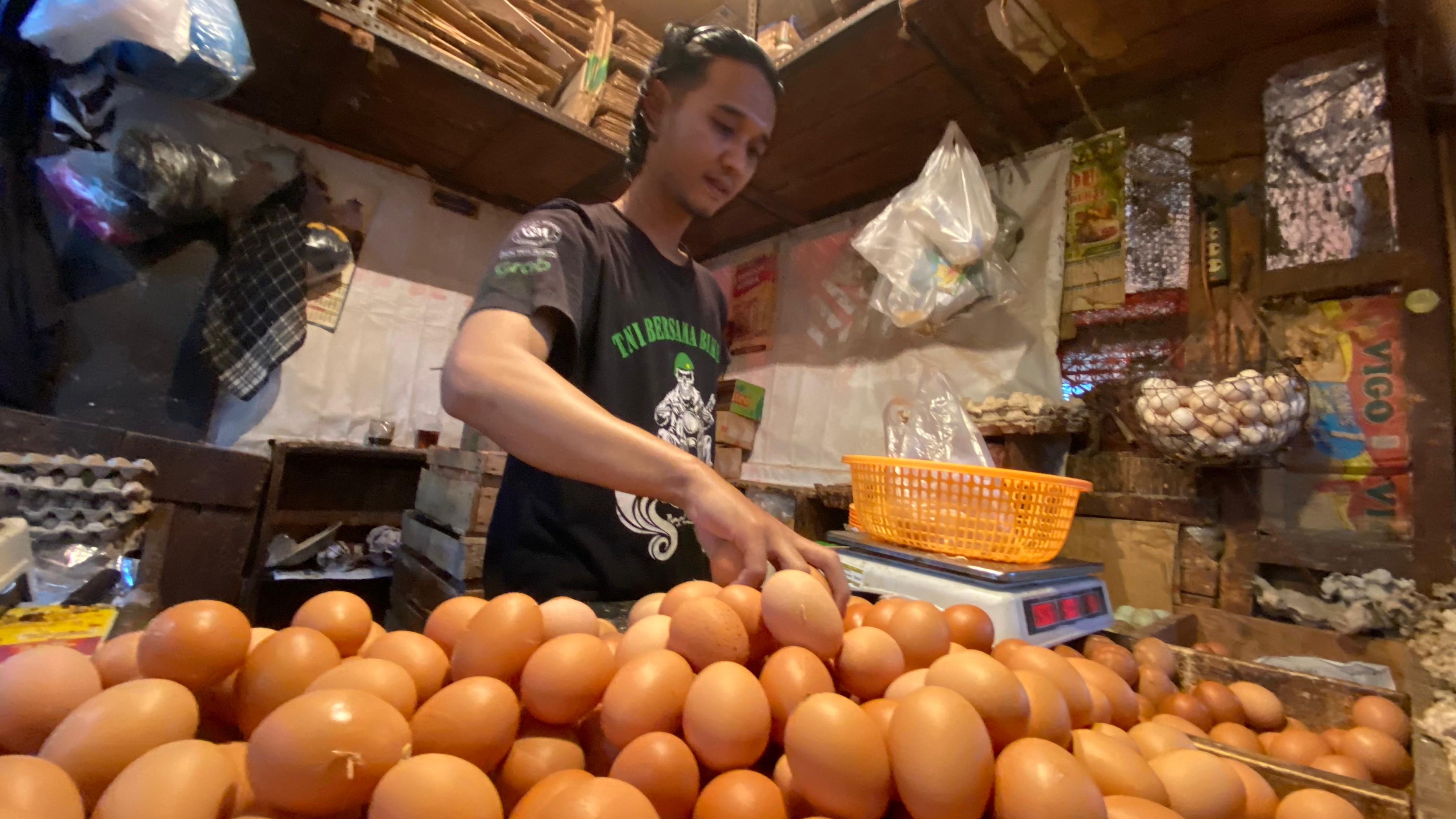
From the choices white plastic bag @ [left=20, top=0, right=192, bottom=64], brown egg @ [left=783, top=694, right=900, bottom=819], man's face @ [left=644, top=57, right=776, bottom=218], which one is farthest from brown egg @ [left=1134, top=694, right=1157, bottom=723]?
white plastic bag @ [left=20, top=0, right=192, bottom=64]

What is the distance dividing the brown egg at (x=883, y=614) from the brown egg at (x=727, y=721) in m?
0.21

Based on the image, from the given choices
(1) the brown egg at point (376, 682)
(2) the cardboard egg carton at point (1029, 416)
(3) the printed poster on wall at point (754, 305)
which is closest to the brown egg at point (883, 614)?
(1) the brown egg at point (376, 682)

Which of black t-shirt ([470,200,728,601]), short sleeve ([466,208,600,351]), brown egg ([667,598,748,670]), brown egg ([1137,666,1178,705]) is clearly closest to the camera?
brown egg ([667,598,748,670])

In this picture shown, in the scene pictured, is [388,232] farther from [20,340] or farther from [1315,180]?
[1315,180]

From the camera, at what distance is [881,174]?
2.53m

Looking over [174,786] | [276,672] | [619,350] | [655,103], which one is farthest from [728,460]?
[174,786]

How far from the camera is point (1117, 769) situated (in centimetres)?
52

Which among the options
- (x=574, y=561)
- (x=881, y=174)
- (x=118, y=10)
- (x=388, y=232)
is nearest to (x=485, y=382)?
(x=574, y=561)

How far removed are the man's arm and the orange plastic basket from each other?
600mm

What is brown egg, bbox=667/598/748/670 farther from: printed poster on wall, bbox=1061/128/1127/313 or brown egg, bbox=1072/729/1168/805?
printed poster on wall, bbox=1061/128/1127/313

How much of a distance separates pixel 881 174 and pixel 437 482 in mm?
2255

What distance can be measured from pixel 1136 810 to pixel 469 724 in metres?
0.52

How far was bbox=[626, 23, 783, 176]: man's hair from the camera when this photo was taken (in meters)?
1.32

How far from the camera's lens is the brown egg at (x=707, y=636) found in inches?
21.9
